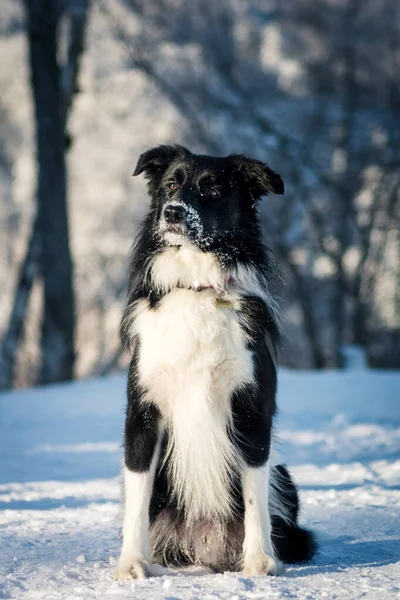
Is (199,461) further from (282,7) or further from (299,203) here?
(282,7)

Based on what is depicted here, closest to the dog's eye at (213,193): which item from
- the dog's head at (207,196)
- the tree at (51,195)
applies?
the dog's head at (207,196)

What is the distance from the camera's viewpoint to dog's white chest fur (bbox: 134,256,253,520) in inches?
114

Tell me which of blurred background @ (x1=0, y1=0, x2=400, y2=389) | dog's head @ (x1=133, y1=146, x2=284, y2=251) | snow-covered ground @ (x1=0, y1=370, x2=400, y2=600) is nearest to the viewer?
snow-covered ground @ (x1=0, y1=370, x2=400, y2=600)

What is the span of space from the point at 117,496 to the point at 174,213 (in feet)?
6.51

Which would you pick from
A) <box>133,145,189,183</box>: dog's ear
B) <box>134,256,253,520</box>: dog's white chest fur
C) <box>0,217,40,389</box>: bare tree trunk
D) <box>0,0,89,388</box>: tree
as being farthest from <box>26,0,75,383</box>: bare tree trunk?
<box>134,256,253,520</box>: dog's white chest fur

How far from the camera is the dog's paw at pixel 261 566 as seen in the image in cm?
278

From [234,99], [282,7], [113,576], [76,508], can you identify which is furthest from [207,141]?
[113,576]

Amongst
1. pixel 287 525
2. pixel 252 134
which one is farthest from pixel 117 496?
pixel 252 134

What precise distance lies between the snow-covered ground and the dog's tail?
0.28 feet

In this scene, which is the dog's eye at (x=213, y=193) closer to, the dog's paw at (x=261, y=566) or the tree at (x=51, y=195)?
the dog's paw at (x=261, y=566)

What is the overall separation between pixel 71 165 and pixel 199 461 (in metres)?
19.6

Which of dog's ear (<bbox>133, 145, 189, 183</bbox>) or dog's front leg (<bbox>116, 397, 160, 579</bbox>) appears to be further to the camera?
dog's ear (<bbox>133, 145, 189, 183</bbox>)

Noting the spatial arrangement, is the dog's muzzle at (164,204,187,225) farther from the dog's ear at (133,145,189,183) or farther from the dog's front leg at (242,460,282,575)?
the dog's front leg at (242,460,282,575)

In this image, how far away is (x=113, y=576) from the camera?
276 centimetres
